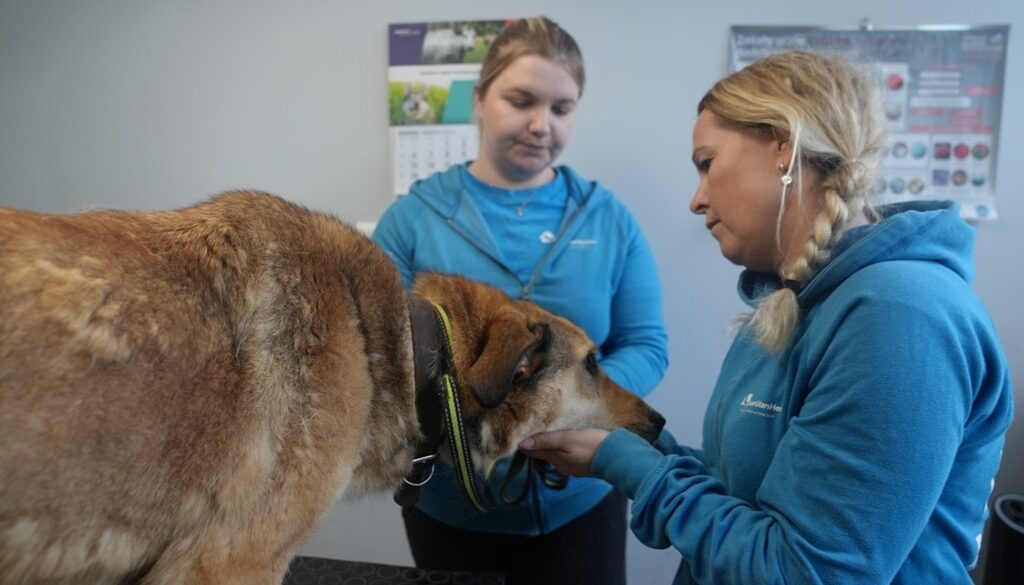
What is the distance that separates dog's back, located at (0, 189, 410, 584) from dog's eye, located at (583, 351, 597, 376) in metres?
0.61

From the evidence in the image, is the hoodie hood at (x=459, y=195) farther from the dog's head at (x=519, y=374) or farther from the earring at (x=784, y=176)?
the earring at (x=784, y=176)

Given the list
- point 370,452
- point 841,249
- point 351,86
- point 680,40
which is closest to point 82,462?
point 370,452

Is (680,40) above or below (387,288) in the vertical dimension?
above

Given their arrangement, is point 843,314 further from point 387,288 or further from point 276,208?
point 276,208

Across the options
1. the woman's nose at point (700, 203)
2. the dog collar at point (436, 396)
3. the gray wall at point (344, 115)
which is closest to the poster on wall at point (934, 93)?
the gray wall at point (344, 115)

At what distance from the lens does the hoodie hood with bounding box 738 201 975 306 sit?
100cm

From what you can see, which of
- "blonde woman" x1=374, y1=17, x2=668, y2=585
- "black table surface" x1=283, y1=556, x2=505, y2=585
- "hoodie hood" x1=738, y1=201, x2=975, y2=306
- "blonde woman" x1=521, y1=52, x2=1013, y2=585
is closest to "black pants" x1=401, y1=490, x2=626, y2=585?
"blonde woman" x1=374, y1=17, x2=668, y2=585

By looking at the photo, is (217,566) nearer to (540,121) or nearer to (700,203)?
(700,203)

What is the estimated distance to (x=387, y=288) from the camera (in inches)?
49.6

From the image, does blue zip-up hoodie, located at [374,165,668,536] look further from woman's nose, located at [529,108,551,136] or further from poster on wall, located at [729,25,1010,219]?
poster on wall, located at [729,25,1010,219]

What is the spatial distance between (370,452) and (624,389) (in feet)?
2.37

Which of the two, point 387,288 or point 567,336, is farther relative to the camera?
point 567,336

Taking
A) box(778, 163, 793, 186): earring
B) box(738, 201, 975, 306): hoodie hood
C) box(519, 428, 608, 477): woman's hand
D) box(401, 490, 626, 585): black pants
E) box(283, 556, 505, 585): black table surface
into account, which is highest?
box(778, 163, 793, 186): earring

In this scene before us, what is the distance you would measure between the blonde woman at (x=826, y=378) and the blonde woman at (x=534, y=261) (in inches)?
15.6
